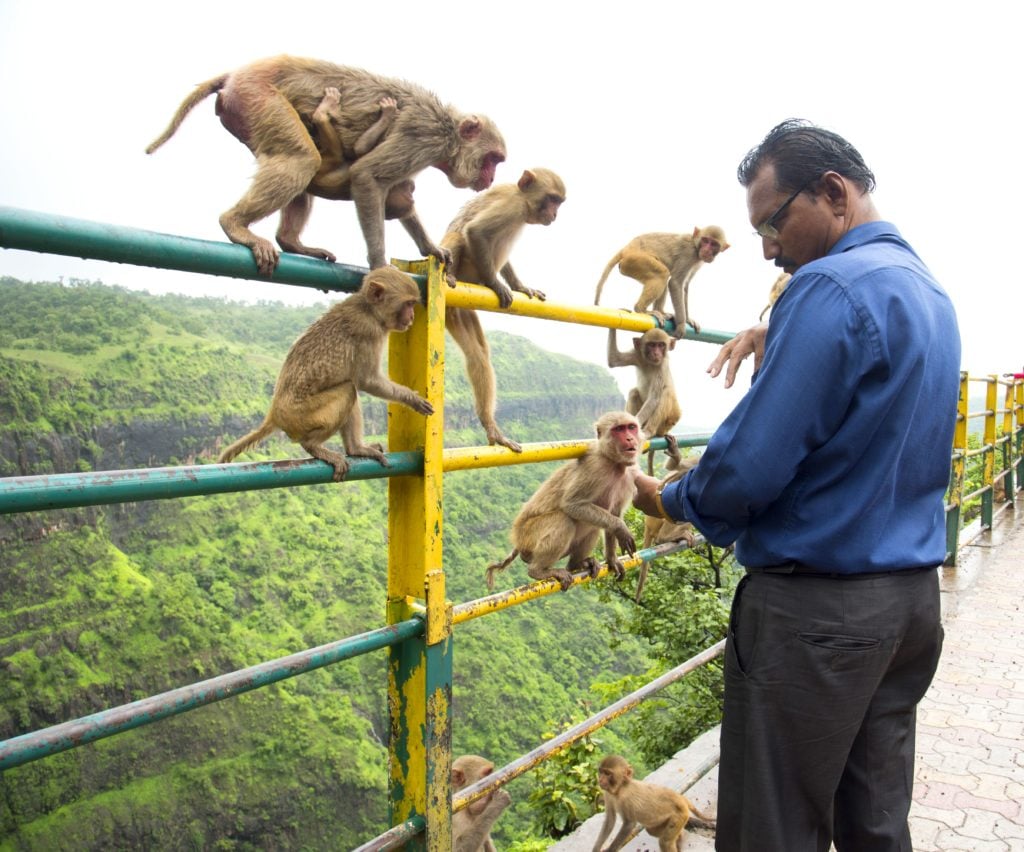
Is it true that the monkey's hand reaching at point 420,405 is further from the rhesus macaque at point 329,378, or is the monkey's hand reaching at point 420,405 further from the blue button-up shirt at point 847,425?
the blue button-up shirt at point 847,425

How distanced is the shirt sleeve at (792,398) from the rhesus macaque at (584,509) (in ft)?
3.59

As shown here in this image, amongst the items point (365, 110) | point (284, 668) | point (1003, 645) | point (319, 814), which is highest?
point (365, 110)

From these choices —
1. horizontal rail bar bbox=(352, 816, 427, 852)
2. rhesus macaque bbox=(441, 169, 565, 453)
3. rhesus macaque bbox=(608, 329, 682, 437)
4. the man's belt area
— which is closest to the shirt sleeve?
the man's belt area

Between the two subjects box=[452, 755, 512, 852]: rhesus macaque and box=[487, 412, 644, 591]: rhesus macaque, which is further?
box=[452, 755, 512, 852]: rhesus macaque

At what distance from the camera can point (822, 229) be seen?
1.77 meters

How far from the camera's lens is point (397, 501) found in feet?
6.04

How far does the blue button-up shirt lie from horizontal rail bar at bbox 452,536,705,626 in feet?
1.97

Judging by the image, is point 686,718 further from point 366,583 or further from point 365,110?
point 366,583

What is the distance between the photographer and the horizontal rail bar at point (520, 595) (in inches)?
73.5

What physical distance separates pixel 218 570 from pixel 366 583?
849 cm

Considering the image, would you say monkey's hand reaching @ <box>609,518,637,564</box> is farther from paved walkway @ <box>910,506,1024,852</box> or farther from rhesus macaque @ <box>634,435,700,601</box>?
paved walkway @ <box>910,506,1024,852</box>

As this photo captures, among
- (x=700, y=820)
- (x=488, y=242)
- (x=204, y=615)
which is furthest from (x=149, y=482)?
Answer: (x=204, y=615)

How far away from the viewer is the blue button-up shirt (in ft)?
4.92

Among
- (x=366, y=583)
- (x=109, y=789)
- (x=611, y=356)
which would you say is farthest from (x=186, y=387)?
(x=611, y=356)
